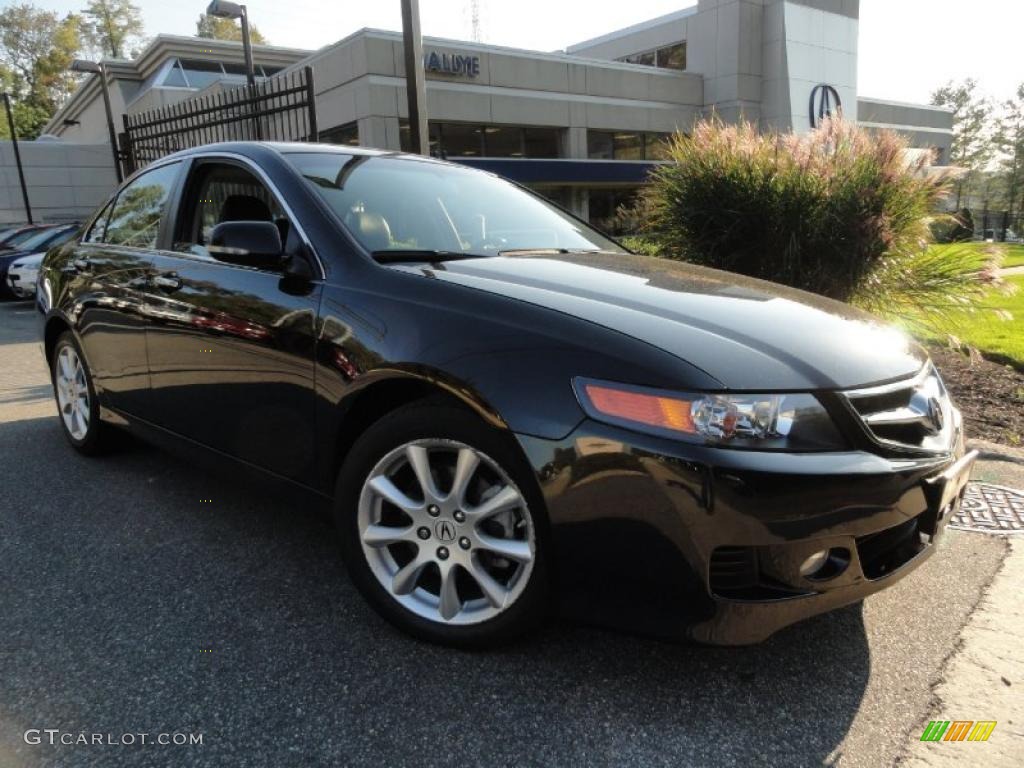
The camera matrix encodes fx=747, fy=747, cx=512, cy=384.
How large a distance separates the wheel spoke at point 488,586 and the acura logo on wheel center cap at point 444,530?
101 millimetres

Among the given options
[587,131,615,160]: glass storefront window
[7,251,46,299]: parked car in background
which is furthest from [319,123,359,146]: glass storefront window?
[7,251,46,299]: parked car in background

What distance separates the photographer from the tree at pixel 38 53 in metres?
59.5

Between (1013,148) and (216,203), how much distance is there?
84.1 m

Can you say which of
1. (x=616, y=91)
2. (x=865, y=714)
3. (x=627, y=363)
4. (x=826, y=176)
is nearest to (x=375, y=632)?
(x=627, y=363)

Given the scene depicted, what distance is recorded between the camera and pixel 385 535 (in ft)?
7.79

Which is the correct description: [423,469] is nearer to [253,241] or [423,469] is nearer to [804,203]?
[253,241]

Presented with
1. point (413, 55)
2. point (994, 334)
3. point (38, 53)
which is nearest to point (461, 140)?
point (413, 55)

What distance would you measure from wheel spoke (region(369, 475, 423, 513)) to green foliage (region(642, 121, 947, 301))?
15.6 ft

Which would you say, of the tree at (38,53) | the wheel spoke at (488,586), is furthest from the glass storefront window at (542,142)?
the tree at (38,53)

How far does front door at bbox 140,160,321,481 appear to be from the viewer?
2656 mm

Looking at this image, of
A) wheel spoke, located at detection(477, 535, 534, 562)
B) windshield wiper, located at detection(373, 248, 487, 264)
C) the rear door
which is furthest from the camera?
the rear door

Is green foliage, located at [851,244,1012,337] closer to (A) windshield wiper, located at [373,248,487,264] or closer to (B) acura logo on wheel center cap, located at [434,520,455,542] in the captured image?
(A) windshield wiper, located at [373,248,487,264]

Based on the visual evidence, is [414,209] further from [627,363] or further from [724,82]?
[724,82]

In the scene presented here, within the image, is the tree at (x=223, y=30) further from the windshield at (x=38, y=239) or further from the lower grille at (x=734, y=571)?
the lower grille at (x=734, y=571)
